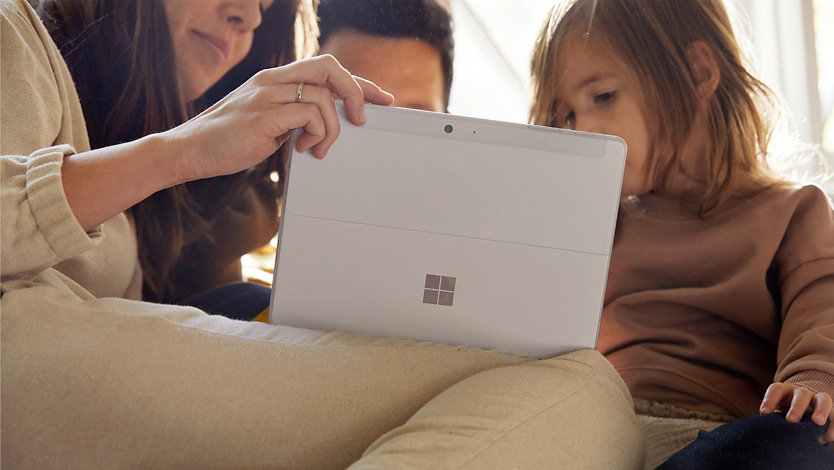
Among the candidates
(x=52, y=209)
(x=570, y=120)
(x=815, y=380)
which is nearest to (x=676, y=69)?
(x=570, y=120)

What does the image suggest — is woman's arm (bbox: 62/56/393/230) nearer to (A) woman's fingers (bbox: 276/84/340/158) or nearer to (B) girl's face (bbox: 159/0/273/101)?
(A) woman's fingers (bbox: 276/84/340/158)

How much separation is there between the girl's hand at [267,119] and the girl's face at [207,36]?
382 mm

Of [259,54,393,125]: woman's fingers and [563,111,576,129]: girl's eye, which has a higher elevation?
[259,54,393,125]: woman's fingers

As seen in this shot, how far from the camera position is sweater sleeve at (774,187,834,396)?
2.50 ft

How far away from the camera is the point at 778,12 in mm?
1435

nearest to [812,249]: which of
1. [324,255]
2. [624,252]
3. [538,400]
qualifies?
[624,252]

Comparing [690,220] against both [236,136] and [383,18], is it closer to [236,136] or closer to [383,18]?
[383,18]

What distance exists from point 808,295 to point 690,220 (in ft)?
0.64

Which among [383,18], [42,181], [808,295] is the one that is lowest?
[808,295]

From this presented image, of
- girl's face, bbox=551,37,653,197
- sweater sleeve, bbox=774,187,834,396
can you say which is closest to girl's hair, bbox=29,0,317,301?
girl's face, bbox=551,37,653,197

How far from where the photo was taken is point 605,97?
1038 mm

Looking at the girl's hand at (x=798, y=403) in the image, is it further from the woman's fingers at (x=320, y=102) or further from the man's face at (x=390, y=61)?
the man's face at (x=390, y=61)

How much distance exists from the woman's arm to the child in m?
0.48

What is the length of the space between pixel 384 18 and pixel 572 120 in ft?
1.08
